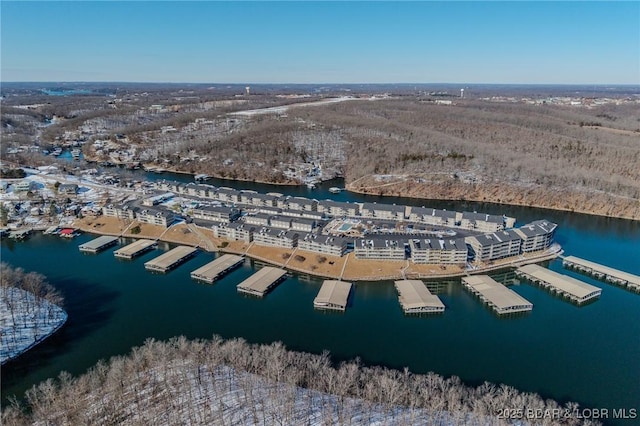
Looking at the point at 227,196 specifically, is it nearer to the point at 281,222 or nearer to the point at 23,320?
the point at 281,222

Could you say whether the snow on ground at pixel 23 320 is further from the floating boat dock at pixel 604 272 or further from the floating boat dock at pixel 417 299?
the floating boat dock at pixel 604 272

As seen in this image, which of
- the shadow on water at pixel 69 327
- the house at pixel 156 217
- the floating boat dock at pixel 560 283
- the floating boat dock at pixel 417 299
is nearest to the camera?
the shadow on water at pixel 69 327

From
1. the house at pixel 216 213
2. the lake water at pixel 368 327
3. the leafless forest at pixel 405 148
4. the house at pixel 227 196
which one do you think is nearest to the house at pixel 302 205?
the house at pixel 216 213

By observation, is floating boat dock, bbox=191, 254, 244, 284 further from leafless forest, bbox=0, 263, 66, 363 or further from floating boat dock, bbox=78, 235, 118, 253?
floating boat dock, bbox=78, 235, 118, 253

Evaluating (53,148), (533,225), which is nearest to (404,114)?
(533,225)

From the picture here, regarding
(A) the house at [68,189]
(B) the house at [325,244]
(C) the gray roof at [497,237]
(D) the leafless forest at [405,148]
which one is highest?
(D) the leafless forest at [405,148]

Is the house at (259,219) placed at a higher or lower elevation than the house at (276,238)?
higher

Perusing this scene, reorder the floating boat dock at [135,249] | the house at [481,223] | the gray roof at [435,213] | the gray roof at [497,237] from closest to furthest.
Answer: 1. the gray roof at [497,237]
2. the floating boat dock at [135,249]
3. the house at [481,223]
4. the gray roof at [435,213]
